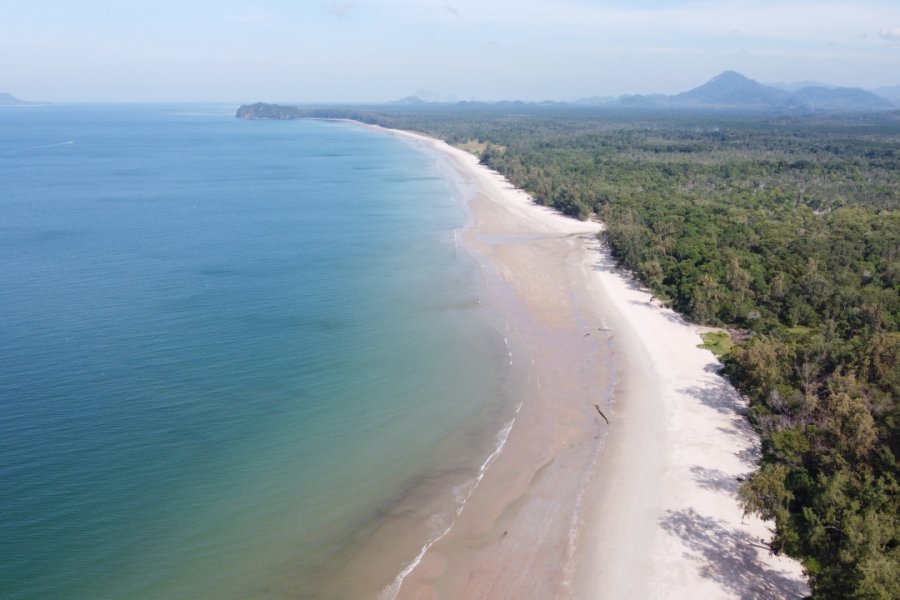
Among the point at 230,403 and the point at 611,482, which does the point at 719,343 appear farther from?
the point at 230,403

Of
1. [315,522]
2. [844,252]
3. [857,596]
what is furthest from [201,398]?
[844,252]

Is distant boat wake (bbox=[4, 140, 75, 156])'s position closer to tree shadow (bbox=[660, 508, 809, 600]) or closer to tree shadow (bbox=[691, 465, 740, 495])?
tree shadow (bbox=[691, 465, 740, 495])

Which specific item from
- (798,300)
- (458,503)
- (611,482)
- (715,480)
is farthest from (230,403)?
(798,300)

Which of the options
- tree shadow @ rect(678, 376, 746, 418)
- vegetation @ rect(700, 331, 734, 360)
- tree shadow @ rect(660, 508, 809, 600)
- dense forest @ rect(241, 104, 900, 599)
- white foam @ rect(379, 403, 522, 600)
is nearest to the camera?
tree shadow @ rect(660, 508, 809, 600)

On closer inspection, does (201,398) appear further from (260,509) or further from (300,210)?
(300,210)

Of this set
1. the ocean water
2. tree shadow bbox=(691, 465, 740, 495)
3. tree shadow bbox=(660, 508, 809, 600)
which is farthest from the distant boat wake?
tree shadow bbox=(660, 508, 809, 600)
